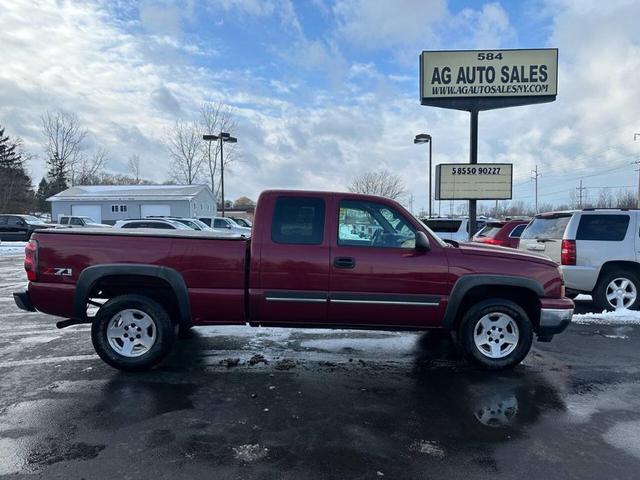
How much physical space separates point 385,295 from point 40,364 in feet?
13.2

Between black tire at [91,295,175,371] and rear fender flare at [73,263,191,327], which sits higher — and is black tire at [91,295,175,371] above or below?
below

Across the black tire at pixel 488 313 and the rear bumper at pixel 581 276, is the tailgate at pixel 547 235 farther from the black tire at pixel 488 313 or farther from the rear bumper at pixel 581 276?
the black tire at pixel 488 313

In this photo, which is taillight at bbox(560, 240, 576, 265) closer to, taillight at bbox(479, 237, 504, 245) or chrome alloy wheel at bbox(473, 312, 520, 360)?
chrome alloy wheel at bbox(473, 312, 520, 360)

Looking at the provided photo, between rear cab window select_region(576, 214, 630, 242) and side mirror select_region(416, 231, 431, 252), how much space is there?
4.61 metres

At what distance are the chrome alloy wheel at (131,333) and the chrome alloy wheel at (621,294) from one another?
7656mm

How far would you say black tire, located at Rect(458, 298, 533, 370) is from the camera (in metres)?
4.88

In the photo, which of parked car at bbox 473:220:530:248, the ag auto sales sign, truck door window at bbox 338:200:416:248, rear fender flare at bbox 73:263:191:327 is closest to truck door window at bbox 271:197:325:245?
truck door window at bbox 338:200:416:248

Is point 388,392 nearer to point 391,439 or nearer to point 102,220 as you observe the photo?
point 391,439

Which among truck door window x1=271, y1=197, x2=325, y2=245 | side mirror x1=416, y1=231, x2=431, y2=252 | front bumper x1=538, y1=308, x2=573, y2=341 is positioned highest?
truck door window x1=271, y1=197, x2=325, y2=245

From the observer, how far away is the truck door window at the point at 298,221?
189 inches

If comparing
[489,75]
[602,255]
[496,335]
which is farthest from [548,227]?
[489,75]

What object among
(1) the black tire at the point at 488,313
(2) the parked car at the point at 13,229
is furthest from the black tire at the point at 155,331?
(2) the parked car at the point at 13,229

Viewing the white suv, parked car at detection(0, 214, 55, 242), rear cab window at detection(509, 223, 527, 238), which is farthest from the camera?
parked car at detection(0, 214, 55, 242)

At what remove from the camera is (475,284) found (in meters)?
4.75
